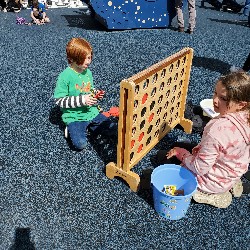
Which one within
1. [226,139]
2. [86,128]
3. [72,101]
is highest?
[226,139]

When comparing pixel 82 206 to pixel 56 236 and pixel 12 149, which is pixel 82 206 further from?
pixel 12 149

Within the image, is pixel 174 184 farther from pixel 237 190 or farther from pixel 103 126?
pixel 103 126

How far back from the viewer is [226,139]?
240 cm

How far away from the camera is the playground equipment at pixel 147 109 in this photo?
2.63 meters

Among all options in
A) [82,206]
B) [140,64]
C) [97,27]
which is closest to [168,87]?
[82,206]

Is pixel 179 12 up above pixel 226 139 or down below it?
below

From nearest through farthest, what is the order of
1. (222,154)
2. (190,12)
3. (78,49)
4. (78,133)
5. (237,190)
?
(222,154) → (237,190) → (78,49) → (78,133) → (190,12)

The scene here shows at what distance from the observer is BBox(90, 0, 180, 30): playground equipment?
803cm

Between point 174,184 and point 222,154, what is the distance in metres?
0.57

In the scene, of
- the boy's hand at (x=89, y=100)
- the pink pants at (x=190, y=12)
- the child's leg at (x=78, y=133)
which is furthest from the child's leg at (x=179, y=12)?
the boy's hand at (x=89, y=100)

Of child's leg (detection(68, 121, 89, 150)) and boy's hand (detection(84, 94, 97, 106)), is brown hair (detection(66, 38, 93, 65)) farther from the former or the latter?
child's leg (detection(68, 121, 89, 150))

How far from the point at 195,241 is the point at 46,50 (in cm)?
540

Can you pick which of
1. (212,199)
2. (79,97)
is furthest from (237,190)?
(79,97)

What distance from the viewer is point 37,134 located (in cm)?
382
